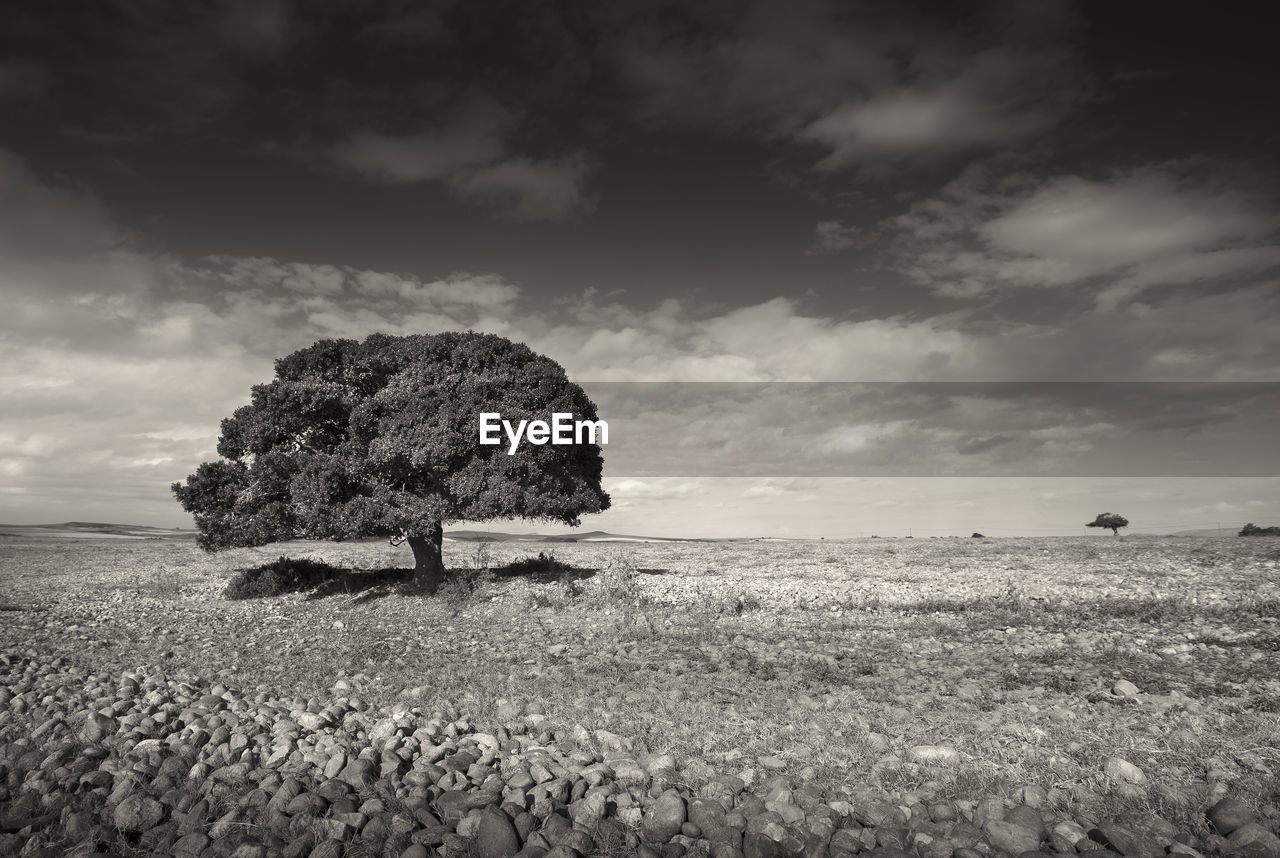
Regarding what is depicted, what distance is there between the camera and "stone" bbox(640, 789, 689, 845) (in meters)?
6.91

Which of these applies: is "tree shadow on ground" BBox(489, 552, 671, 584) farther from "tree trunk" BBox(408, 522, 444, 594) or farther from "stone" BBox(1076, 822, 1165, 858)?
"stone" BBox(1076, 822, 1165, 858)

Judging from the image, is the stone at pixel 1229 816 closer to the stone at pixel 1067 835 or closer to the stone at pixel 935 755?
the stone at pixel 1067 835

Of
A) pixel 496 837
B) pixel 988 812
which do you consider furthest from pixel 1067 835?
pixel 496 837

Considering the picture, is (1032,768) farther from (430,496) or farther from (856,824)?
(430,496)

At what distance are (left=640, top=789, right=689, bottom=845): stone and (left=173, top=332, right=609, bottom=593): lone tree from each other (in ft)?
49.5

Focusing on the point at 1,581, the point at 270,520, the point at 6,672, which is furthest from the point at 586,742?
the point at 1,581

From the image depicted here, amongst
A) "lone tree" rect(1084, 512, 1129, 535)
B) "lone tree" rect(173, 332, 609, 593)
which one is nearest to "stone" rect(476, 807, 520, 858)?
"lone tree" rect(173, 332, 609, 593)

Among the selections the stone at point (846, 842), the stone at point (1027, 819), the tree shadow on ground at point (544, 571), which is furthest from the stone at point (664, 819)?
the tree shadow on ground at point (544, 571)

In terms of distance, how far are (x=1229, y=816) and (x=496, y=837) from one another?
22.0 feet

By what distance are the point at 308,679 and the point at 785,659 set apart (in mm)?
8776

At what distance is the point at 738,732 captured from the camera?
941 cm

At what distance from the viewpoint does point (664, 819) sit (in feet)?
23.1

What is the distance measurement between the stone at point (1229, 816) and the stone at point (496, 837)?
21.1 feet

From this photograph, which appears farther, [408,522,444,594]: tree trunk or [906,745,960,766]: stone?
[408,522,444,594]: tree trunk
